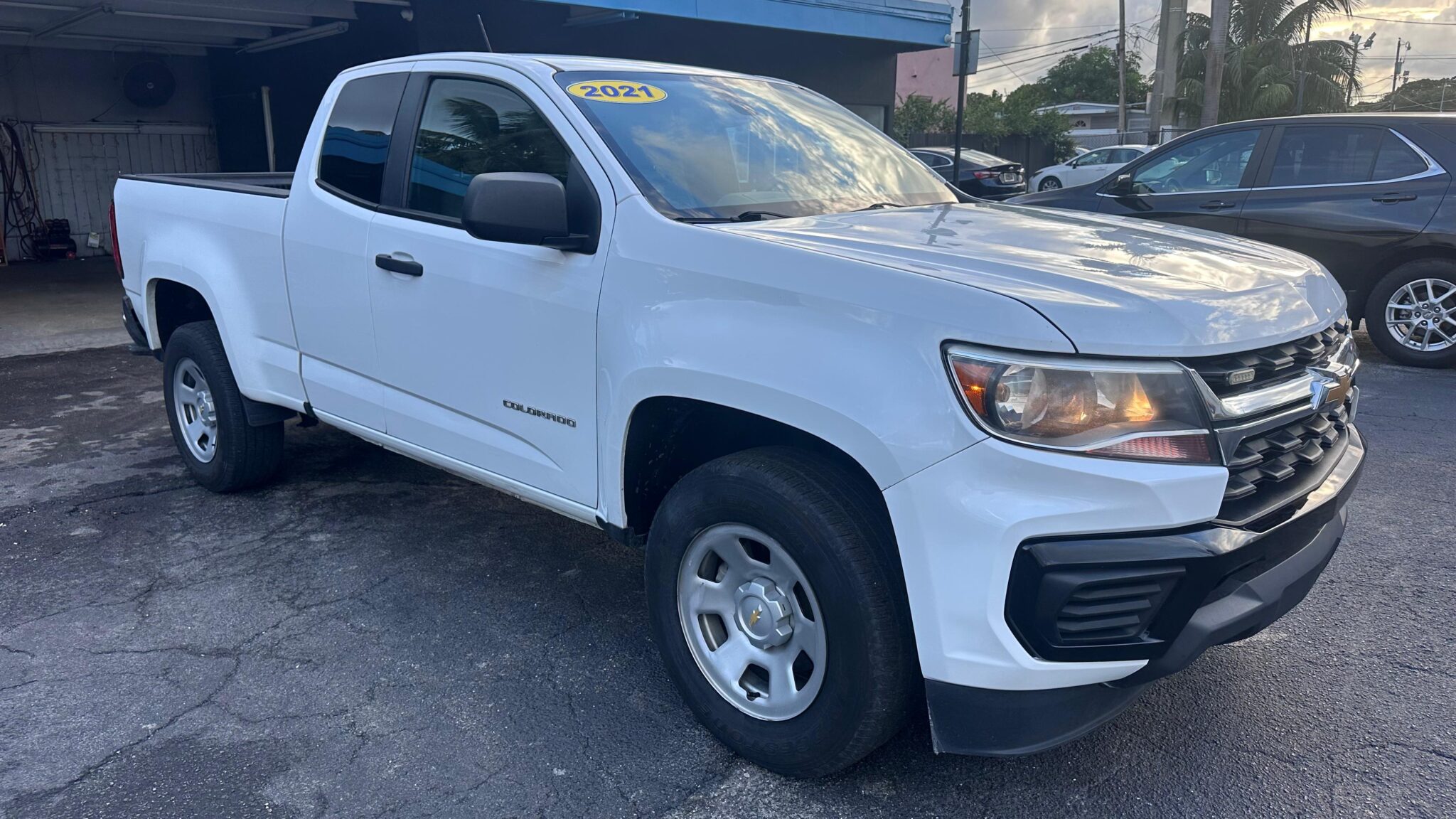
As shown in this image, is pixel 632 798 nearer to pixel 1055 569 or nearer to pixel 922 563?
pixel 922 563

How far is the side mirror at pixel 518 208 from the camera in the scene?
3016mm

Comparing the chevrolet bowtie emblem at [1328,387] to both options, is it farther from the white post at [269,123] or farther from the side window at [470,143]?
the white post at [269,123]

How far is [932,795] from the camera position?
2777 millimetres

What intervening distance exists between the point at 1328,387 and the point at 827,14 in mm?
12345

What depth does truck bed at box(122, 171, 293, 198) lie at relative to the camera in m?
4.57

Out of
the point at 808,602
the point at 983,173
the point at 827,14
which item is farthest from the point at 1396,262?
the point at 983,173

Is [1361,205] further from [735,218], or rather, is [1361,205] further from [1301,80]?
[1301,80]

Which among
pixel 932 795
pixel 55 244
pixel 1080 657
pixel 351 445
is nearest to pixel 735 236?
pixel 1080 657

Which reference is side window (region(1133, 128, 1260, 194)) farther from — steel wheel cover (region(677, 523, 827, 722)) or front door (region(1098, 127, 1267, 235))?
steel wheel cover (region(677, 523, 827, 722))

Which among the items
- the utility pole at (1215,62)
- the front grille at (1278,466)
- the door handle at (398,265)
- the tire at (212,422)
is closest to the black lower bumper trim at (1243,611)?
the front grille at (1278,466)

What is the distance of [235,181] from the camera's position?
543cm

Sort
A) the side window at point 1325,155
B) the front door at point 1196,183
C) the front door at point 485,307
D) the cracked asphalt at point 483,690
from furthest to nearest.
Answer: the front door at point 1196,183 < the side window at point 1325,155 < the front door at point 485,307 < the cracked asphalt at point 483,690

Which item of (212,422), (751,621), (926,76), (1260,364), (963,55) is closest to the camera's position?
(1260,364)

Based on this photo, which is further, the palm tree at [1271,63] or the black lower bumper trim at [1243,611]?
the palm tree at [1271,63]
